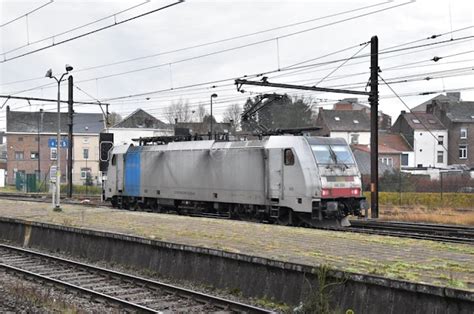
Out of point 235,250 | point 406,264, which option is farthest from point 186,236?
point 406,264

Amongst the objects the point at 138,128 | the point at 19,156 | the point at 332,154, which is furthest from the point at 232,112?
the point at 332,154

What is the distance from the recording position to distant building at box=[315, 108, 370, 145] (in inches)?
2835

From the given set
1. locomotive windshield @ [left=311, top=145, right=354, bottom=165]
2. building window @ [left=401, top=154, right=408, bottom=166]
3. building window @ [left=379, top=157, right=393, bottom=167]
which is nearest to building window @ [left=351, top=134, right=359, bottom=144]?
building window @ [left=401, top=154, right=408, bottom=166]

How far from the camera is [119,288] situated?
10656 mm

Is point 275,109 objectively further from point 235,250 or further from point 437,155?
point 235,250

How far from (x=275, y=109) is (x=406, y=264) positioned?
58809mm

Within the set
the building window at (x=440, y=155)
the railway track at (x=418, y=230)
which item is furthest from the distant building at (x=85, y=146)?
the railway track at (x=418, y=230)

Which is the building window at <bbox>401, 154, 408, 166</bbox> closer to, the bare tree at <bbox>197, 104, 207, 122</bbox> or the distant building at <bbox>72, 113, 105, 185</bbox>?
the bare tree at <bbox>197, 104, 207, 122</bbox>

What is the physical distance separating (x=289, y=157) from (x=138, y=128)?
64.0 meters

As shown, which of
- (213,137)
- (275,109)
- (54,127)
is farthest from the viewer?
(54,127)

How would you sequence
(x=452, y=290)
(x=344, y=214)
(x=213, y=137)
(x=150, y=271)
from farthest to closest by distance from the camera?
(x=213, y=137) < (x=344, y=214) < (x=150, y=271) < (x=452, y=290)

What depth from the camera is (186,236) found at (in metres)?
13.2

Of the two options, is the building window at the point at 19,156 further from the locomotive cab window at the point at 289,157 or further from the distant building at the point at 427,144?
the locomotive cab window at the point at 289,157

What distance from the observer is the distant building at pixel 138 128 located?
78.0 metres
